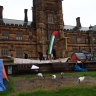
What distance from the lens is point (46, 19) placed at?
50906 mm

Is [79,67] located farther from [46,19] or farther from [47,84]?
[46,19]

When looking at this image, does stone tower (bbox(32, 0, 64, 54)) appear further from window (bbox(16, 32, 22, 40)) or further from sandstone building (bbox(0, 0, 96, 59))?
window (bbox(16, 32, 22, 40))

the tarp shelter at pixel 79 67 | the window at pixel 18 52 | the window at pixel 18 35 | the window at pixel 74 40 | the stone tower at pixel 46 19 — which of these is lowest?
the tarp shelter at pixel 79 67

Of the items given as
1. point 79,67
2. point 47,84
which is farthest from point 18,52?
point 47,84

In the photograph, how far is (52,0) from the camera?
5216 cm

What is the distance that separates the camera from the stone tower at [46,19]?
48.1 metres

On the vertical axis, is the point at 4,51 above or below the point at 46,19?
below

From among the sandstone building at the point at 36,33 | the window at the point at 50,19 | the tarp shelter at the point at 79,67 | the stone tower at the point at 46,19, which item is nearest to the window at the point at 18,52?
the sandstone building at the point at 36,33

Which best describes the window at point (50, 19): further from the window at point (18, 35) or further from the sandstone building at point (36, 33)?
the window at point (18, 35)

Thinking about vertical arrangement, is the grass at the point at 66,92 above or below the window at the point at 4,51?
below

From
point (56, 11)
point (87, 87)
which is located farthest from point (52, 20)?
point (87, 87)

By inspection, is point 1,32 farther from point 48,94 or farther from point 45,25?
point 48,94

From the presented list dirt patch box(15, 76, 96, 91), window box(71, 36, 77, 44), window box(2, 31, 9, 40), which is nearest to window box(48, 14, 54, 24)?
window box(71, 36, 77, 44)

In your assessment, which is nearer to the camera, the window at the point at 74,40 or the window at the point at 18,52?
the window at the point at 18,52
